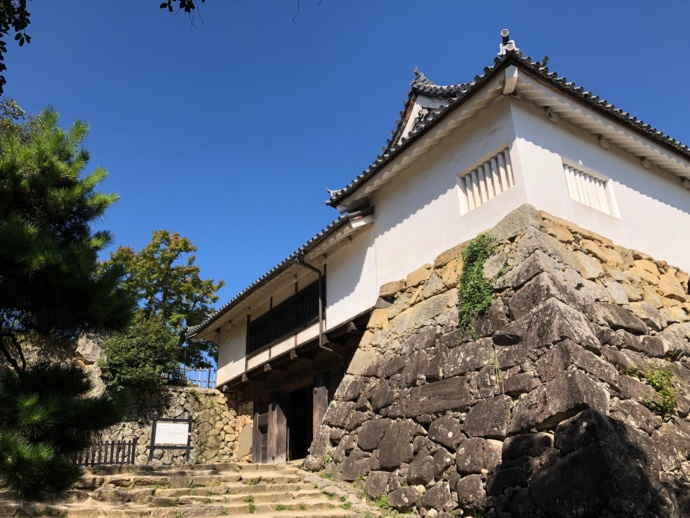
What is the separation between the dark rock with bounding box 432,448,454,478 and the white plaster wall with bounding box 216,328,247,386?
9.33 meters

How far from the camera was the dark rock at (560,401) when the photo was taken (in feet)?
20.6

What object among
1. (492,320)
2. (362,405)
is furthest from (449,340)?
(362,405)

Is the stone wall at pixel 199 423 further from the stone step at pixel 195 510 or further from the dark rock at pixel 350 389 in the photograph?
the stone step at pixel 195 510

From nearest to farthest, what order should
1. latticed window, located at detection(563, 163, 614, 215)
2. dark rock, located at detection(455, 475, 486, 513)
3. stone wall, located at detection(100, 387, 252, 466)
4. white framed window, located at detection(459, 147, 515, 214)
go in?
dark rock, located at detection(455, 475, 486, 513) → white framed window, located at detection(459, 147, 515, 214) → latticed window, located at detection(563, 163, 614, 215) → stone wall, located at detection(100, 387, 252, 466)

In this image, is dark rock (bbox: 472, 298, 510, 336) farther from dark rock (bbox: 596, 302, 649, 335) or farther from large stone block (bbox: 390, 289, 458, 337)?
dark rock (bbox: 596, 302, 649, 335)

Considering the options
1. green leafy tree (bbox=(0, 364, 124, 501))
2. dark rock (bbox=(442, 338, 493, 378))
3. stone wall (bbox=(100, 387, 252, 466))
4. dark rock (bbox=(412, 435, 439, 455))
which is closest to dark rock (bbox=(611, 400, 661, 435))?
dark rock (bbox=(442, 338, 493, 378))

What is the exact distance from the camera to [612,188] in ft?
31.8

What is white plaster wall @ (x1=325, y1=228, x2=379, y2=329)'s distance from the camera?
11.3 m

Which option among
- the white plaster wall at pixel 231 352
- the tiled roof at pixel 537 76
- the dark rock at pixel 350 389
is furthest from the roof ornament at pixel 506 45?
the white plaster wall at pixel 231 352

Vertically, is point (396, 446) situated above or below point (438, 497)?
above

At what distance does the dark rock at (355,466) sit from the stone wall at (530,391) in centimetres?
2

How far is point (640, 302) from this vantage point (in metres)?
8.63

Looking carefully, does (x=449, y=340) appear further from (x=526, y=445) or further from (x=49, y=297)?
(x=49, y=297)

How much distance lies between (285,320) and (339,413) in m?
4.35
